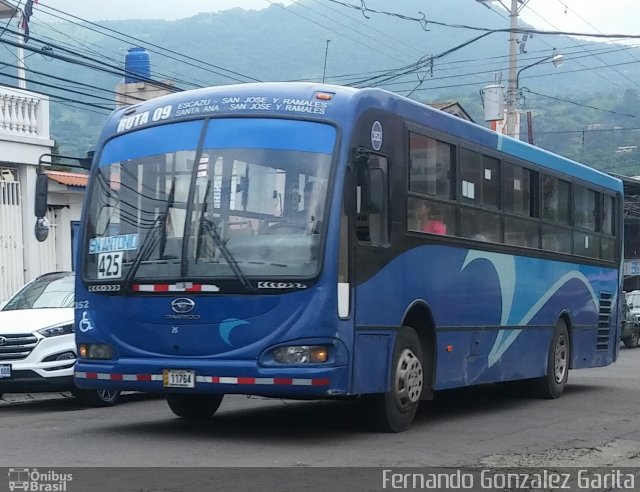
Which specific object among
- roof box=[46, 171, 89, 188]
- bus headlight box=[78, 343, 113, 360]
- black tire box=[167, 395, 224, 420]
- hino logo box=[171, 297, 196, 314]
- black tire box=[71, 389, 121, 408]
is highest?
roof box=[46, 171, 89, 188]

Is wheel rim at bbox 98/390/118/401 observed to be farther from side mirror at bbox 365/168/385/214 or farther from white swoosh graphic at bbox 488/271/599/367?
side mirror at bbox 365/168/385/214

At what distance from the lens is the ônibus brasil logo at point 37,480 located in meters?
7.48

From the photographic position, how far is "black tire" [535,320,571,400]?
15298 millimetres

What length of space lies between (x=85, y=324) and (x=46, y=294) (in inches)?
192

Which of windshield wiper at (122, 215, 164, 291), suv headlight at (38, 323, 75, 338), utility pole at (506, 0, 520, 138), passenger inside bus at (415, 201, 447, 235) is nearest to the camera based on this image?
windshield wiper at (122, 215, 164, 291)

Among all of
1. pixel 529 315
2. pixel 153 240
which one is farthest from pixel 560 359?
pixel 153 240

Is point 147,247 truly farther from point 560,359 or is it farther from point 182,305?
point 560,359

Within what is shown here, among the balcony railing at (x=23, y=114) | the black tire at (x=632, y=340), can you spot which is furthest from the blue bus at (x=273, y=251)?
the black tire at (x=632, y=340)

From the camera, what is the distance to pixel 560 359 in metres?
15.8

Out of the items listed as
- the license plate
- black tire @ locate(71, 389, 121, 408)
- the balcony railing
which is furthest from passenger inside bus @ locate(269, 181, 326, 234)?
the balcony railing

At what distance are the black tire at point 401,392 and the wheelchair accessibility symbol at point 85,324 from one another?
2648 mm

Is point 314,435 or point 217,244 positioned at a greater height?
point 217,244

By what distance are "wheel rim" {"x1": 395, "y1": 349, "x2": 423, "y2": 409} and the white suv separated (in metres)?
4.69

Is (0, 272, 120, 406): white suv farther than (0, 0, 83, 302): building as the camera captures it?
No
